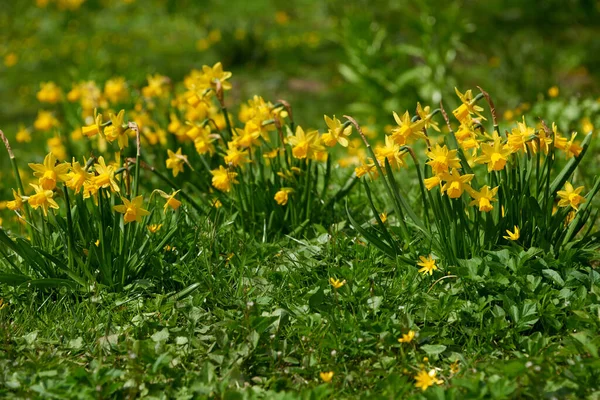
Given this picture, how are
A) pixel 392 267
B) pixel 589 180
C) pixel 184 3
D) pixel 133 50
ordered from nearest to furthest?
pixel 392 267, pixel 589 180, pixel 133 50, pixel 184 3

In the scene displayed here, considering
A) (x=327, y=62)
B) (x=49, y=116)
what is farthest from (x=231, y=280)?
(x=327, y=62)

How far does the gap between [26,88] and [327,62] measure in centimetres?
317

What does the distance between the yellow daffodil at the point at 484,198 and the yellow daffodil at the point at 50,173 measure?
1455mm

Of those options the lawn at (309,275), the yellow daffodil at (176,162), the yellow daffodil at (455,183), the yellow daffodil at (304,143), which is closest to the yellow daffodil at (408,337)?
the lawn at (309,275)

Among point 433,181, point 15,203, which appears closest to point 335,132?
point 433,181

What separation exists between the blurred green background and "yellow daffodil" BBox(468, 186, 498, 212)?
2824mm

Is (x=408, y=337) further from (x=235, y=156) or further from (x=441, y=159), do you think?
(x=235, y=156)

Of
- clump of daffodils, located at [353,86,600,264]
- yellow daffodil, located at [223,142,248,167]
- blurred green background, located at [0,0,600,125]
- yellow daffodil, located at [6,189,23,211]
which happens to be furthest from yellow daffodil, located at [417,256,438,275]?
blurred green background, located at [0,0,600,125]

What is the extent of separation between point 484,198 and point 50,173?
5.07 feet

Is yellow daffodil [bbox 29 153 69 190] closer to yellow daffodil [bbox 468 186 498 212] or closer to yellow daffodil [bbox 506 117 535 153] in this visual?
yellow daffodil [bbox 468 186 498 212]

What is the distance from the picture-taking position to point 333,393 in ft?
6.91

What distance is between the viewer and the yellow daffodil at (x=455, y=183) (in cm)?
233

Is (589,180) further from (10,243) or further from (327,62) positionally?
(327,62)

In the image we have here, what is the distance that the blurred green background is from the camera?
17.3 feet
